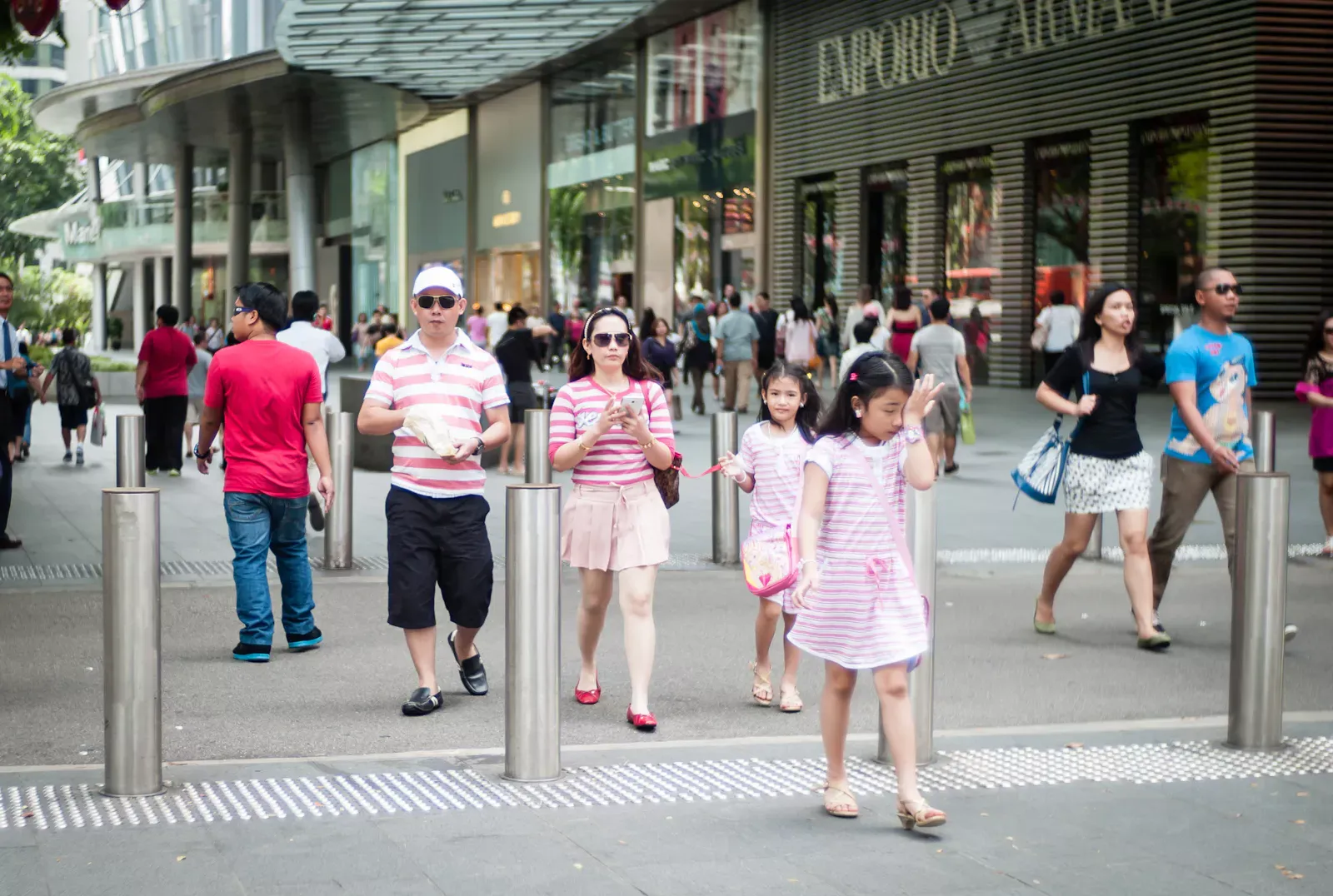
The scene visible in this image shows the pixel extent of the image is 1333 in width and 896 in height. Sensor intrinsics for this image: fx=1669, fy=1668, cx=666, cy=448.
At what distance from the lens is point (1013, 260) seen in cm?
2639

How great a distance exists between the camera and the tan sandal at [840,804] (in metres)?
4.83

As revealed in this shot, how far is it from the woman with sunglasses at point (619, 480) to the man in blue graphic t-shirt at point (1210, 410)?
109 inches

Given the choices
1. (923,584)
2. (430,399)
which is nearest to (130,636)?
(430,399)

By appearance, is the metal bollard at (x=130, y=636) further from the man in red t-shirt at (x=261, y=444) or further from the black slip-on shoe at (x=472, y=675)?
the man in red t-shirt at (x=261, y=444)

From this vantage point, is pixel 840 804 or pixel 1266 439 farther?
pixel 1266 439

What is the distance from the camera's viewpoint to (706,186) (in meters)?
35.0

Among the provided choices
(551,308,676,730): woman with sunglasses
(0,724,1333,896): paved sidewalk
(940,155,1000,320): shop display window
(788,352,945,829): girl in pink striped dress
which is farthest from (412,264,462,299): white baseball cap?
(940,155,1000,320): shop display window

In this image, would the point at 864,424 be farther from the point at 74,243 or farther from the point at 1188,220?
the point at 74,243

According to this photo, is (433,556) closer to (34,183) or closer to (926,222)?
(926,222)

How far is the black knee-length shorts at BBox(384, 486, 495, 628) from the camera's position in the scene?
20.9ft

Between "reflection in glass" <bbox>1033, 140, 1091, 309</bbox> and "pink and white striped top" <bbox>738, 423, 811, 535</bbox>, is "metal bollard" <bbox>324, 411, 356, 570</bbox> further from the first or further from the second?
"reflection in glass" <bbox>1033, 140, 1091, 309</bbox>

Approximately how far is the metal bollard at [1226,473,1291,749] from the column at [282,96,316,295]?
38.8 meters

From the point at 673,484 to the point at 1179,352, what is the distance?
284cm

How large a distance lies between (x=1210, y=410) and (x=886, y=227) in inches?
889
